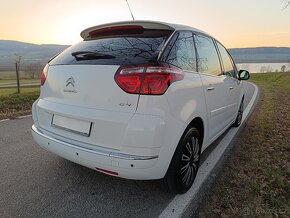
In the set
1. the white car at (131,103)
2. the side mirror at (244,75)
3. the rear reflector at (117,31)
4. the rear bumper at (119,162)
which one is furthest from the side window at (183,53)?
the side mirror at (244,75)

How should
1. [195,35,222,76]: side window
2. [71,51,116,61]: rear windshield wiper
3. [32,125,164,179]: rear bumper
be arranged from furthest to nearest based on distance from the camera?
[195,35,222,76]: side window, [71,51,116,61]: rear windshield wiper, [32,125,164,179]: rear bumper

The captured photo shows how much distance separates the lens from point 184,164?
3.04 metres

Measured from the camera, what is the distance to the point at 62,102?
2.93 meters

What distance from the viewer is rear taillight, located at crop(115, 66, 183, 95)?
8.23ft

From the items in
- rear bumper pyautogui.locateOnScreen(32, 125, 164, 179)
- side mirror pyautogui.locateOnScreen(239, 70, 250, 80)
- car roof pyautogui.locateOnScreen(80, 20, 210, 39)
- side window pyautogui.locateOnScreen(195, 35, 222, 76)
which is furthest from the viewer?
side mirror pyautogui.locateOnScreen(239, 70, 250, 80)

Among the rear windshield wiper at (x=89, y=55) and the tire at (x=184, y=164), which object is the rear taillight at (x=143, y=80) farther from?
the tire at (x=184, y=164)

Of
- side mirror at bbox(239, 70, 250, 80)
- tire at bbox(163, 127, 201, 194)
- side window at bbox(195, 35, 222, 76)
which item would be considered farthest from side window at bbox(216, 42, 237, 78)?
tire at bbox(163, 127, 201, 194)

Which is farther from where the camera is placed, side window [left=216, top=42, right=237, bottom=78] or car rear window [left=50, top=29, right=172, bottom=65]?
side window [left=216, top=42, right=237, bottom=78]

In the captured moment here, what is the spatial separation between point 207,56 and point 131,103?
1.71 m

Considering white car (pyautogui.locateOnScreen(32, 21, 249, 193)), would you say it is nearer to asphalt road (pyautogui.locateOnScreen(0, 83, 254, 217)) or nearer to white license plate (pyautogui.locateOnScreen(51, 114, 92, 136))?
white license plate (pyautogui.locateOnScreen(51, 114, 92, 136))

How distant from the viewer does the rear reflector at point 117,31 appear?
3025 millimetres

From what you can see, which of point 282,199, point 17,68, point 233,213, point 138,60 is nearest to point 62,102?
point 138,60

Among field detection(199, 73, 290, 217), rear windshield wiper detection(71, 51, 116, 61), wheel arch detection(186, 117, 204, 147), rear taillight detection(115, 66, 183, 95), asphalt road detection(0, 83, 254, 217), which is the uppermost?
rear windshield wiper detection(71, 51, 116, 61)

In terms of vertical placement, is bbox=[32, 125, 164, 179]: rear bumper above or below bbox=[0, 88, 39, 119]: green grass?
above
